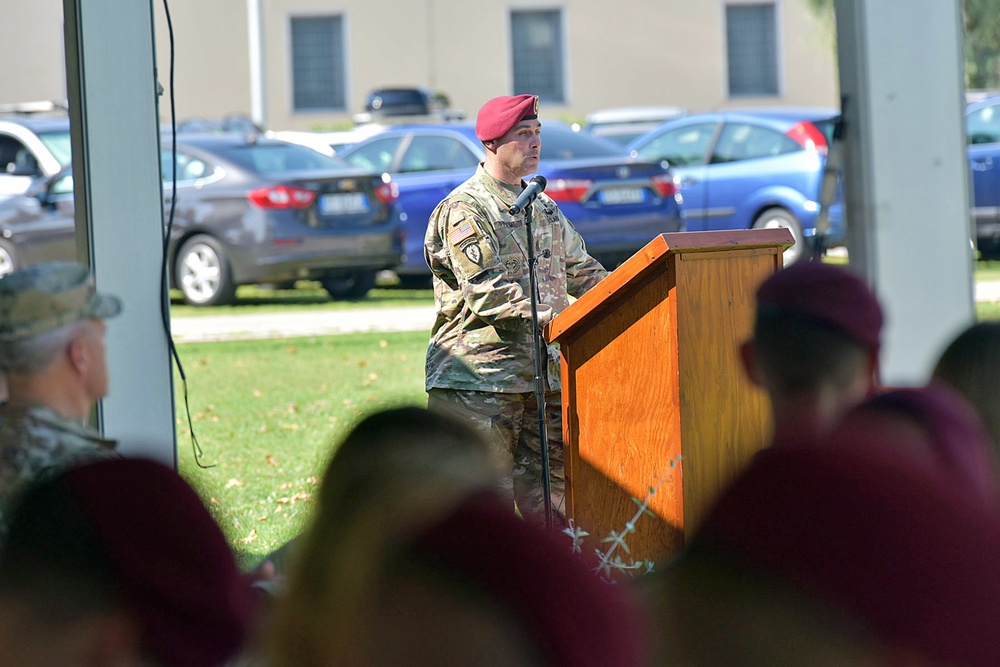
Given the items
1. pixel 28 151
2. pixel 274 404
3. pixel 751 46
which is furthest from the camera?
pixel 751 46

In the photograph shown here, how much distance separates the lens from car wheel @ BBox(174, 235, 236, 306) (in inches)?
521

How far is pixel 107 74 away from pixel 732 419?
7.53ft

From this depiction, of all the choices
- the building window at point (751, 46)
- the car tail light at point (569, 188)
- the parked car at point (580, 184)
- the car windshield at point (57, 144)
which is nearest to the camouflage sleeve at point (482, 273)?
the parked car at point (580, 184)

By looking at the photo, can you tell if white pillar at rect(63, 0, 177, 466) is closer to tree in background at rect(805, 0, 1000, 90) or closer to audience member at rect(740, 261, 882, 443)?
audience member at rect(740, 261, 882, 443)

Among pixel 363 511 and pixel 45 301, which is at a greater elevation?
pixel 45 301

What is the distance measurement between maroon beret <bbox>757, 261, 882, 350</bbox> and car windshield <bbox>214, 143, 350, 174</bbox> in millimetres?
11170

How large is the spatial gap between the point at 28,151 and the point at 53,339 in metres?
11.7

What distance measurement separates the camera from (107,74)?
4672 mm

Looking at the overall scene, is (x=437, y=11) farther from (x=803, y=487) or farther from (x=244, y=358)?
(x=803, y=487)

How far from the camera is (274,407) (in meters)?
9.43

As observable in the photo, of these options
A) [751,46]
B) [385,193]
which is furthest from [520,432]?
[751,46]

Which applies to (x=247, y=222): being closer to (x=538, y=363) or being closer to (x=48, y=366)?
(x=538, y=363)

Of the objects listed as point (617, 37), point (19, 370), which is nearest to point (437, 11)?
point (617, 37)

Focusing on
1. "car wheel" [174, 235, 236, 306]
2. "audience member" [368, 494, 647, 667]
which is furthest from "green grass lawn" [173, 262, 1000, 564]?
"audience member" [368, 494, 647, 667]
